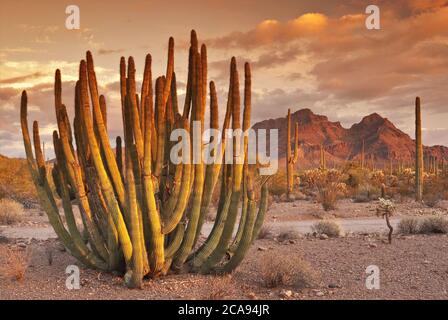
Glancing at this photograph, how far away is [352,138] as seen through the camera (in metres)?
140

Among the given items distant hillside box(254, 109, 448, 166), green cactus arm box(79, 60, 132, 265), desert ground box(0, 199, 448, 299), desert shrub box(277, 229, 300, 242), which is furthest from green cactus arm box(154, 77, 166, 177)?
distant hillside box(254, 109, 448, 166)

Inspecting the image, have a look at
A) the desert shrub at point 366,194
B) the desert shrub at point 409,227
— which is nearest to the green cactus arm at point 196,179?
the desert shrub at point 409,227

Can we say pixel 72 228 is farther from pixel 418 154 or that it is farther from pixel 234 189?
pixel 418 154

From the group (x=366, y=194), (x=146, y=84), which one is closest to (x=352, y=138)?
(x=366, y=194)

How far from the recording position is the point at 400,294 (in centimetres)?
906

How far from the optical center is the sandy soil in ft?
28.9

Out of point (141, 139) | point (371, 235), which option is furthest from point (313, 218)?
point (141, 139)

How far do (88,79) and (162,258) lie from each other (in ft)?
10.1

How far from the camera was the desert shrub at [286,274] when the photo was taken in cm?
945

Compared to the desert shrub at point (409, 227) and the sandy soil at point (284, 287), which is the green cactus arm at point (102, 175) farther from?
the desert shrub at point (409, 227)

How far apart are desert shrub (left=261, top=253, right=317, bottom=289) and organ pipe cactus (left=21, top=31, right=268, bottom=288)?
56cm

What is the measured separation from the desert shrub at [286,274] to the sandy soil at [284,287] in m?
0.12
